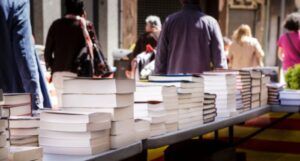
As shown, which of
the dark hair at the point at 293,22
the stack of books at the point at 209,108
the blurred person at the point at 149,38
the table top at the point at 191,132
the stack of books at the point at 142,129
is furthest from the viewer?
the dark hair at the point at 293,22

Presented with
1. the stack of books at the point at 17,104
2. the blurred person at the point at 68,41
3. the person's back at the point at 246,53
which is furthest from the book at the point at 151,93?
the person's back at the point at 246,53

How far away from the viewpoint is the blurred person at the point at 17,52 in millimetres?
3369

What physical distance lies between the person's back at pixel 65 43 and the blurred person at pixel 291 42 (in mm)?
3715

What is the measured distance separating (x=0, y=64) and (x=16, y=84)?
0.17m

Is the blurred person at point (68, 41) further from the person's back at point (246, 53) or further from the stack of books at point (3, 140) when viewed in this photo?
the person's back at point (246, 53)

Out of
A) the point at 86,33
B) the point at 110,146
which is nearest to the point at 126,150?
the point at 110,146

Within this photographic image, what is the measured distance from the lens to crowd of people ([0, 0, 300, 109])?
11.2 feet

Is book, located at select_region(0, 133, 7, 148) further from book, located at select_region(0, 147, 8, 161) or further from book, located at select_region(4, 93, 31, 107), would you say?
book, located at select_region(4, 93, 31, 107)

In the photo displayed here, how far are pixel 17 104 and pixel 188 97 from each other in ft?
3.63

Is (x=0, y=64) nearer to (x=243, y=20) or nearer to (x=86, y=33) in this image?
(x=86, y=33)

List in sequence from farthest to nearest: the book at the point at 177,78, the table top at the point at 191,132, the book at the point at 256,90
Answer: the book at the point at 256,90, the book at the point at 177,78, the table top at the point at 191,132

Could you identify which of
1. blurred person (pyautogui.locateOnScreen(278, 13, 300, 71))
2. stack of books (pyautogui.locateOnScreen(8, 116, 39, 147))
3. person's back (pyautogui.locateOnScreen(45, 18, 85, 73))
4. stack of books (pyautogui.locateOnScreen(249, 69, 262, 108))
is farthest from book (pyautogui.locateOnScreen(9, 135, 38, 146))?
blurred person (pyautogui.locateOnScreen(278, 13, 300, 71))

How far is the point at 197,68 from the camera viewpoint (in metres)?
5.01

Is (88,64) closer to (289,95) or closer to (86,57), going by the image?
(86,57)
